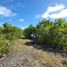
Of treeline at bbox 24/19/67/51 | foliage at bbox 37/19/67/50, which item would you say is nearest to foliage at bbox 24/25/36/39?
treeline at bbox 24/19/67/51

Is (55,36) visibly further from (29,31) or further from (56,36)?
(29,31)

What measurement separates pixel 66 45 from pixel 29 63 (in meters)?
10.7

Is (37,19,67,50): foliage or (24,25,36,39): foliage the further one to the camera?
(24,25,36,39): foliage

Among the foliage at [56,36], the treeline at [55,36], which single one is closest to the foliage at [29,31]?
the treeline at [55,36]

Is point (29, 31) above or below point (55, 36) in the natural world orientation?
above

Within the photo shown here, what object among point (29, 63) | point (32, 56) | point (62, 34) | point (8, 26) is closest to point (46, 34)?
point (62, 34)

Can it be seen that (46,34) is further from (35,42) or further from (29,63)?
(29,63)

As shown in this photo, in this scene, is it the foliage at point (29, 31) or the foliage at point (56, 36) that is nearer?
the foliage at point (56, 36)

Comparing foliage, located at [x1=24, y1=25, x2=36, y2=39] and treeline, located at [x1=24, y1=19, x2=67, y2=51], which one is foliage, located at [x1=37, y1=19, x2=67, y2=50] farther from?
foliage, located at [x1=24, y1=25, x2=36, y2=39]

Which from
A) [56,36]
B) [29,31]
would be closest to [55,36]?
[56,36]

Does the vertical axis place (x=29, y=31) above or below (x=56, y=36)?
above

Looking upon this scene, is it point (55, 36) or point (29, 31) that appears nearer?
point (55, 36)

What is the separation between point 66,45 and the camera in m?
23.5

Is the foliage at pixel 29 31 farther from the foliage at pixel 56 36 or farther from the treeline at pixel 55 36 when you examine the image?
the foliage at pixel 56 36
